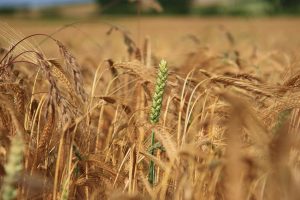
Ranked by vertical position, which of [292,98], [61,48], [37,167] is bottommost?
[37,167]

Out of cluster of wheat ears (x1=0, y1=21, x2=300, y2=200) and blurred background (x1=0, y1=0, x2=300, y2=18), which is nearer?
cluster of wheat ears (x1=0, y1=21, x2=300, y2=200)

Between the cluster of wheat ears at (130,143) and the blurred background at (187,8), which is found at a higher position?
the blurred background at (187,8)

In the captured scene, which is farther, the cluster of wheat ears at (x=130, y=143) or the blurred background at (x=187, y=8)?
the blurred background at (x=187, y=8)

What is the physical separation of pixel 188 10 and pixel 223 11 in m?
7.77

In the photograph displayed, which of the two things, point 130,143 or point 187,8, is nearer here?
point 130,143

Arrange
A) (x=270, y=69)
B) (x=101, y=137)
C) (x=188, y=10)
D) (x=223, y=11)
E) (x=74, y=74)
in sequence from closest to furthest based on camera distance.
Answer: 1. (x=74, y=74)
2. (x=101, y=137)
3. (x=270, y=69)
4. (x=223, y=11)
5. (x=188, y=10)

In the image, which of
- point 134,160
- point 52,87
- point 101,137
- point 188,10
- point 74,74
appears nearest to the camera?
point 52,87

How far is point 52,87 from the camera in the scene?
1.44 m

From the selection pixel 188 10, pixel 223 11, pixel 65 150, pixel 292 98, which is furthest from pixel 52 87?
pixel 188 10

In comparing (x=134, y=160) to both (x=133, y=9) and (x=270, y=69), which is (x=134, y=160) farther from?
(x=133, y=9)

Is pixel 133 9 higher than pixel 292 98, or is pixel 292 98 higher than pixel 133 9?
pixel 133 9

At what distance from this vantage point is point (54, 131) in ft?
5.77

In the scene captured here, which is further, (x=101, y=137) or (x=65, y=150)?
(x=101, y=137)

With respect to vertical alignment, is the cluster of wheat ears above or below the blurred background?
below
